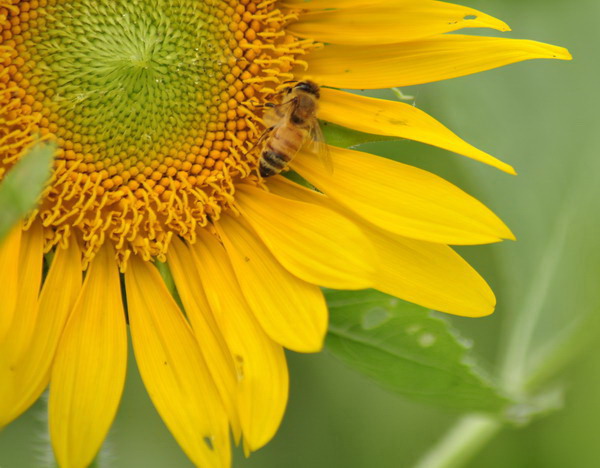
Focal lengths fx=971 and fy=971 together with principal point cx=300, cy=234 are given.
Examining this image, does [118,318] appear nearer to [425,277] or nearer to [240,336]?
[240,336]

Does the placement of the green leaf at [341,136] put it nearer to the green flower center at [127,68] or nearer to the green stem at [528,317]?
the green flower center at [127,68]

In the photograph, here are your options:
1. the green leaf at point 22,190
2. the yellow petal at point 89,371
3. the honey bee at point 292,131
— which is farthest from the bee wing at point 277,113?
the green leaf at point 22,190

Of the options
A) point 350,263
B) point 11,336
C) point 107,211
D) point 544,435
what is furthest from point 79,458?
point 544,435

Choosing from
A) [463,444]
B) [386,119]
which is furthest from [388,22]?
[463,444]

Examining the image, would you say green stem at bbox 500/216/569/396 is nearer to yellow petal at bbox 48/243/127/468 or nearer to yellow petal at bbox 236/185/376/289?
yellow petal at bbox 236/185/376/289

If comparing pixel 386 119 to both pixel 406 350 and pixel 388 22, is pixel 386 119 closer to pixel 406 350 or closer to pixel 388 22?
pixel 388 22

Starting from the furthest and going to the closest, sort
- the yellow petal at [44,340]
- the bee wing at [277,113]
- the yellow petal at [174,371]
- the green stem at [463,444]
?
the green stem at [463,444], the bee wing at [277,113], the yellow petal at [174,371], the yellow petal at [44,340]

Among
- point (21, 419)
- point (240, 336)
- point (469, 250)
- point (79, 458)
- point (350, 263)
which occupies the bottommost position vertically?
point (21, 419)
